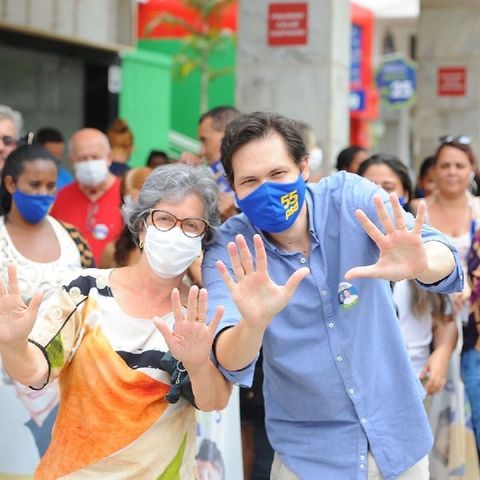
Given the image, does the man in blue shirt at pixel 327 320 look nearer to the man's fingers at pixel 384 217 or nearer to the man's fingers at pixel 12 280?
the man's fingers at pixel 384 217

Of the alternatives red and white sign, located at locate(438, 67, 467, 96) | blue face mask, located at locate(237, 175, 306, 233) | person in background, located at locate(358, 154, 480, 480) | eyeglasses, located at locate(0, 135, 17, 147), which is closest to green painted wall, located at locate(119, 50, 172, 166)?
red and white sign, located at locate(438, 67, 467, 96)

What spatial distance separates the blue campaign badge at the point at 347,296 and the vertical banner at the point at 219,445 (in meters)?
1.42

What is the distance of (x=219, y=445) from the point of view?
4.68 meters

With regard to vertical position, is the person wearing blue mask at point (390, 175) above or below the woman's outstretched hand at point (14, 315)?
above

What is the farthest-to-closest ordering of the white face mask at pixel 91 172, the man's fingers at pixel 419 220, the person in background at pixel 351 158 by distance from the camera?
the person in background at pixel 351 158 → the white face mask at pixel 91 172 → the man's fingers at pixel 419 220

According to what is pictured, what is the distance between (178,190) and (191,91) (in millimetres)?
26268

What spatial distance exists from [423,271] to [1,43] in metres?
9.32

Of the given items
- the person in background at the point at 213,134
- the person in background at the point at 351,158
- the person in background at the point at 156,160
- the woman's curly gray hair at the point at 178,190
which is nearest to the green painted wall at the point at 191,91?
the person in background at the point at 156,160

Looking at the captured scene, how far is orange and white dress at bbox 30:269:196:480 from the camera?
3.32m

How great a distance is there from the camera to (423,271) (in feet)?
10.3

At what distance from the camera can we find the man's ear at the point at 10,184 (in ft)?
17.0

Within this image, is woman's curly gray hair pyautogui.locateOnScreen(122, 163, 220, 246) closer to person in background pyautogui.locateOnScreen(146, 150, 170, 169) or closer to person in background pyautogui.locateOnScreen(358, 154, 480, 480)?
person in background pyautogui.locateOnScreen(358, 154, 480, 480)

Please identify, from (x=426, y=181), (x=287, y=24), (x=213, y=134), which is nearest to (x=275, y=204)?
(x=213, y=134)

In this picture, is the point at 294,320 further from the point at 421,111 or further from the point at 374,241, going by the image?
the point at 421,111
